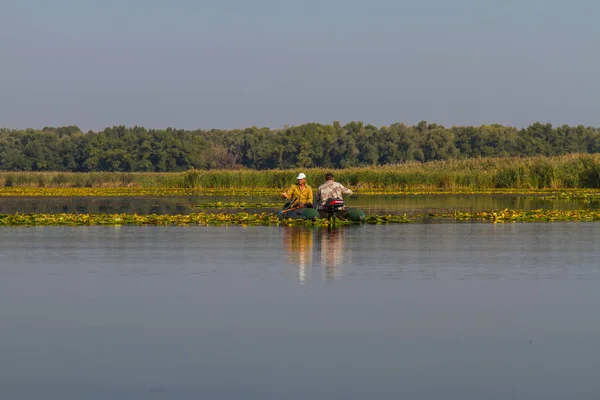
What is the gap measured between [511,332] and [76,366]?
4764 mm

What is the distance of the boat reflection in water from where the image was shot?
65.0 ft

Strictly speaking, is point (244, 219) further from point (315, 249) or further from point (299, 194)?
point (315, 249)

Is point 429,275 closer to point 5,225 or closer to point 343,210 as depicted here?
point 343,210

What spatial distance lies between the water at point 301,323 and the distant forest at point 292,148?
127m

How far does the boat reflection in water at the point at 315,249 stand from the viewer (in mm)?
19812

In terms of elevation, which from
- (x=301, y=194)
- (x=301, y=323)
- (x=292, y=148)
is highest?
(x=292, y=148)

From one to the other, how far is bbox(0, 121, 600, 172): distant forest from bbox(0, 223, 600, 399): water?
126985 millimetres

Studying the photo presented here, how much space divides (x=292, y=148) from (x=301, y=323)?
141214mm

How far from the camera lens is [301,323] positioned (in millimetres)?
13648

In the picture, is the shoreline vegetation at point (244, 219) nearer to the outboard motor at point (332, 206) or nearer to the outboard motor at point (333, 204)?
the outboard motor at point (332, 206)

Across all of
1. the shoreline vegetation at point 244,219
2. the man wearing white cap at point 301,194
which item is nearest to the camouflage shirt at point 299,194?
the man wearing white cap at point 301,194

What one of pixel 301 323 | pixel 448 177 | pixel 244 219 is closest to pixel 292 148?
pixel 448 177

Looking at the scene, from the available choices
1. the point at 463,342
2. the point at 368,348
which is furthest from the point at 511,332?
the point at 368,348

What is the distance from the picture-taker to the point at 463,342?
A: 12.4 m
